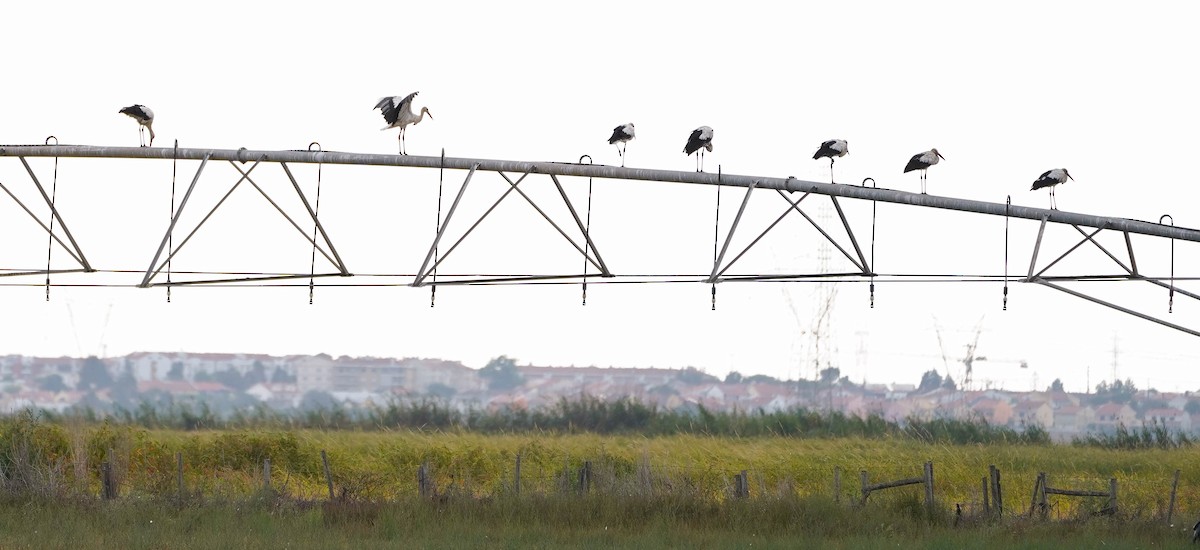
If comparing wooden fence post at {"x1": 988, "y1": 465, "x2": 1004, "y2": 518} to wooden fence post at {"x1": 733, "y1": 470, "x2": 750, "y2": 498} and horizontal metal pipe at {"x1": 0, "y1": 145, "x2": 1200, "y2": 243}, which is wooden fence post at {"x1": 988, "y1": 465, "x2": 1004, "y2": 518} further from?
horizontal metal pipe at {"x1": 0, "y1": 145, "x2": 1200, "y2": 243}

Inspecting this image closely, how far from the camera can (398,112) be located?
17141 millimetres

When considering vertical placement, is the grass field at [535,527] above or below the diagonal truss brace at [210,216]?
below

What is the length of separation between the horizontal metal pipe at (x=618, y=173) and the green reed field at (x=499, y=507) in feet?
15.3

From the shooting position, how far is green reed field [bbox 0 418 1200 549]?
18859 mm

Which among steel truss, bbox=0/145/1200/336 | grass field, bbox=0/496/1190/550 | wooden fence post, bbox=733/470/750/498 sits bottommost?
grass field, bbox=0/496/1190/550

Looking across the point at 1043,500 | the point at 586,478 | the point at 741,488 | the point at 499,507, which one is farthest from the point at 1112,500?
the point at 499,507

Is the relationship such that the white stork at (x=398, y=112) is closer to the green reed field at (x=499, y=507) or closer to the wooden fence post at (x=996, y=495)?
the green reed field at (x=499, y=507)

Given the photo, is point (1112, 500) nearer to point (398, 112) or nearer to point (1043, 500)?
point (1043, 500)

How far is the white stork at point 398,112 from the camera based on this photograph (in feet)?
56.2

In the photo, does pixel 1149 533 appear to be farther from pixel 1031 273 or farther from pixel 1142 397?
pixel 1142 397

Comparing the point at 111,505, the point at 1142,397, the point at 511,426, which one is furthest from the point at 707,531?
the point at 1142,397

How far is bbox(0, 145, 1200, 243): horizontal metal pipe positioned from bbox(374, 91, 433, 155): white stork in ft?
3.26

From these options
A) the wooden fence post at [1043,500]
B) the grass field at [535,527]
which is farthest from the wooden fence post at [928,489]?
the wooden fence post at [1043,500]

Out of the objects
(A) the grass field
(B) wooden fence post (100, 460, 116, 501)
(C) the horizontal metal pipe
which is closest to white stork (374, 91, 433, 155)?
(C) the horizontal metal pipe
